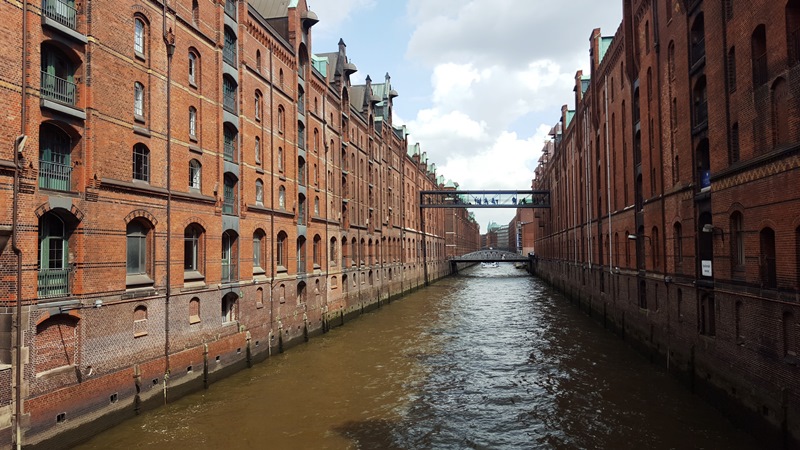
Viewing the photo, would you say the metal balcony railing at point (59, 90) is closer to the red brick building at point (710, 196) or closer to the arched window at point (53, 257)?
the arched window at point (53, 257)

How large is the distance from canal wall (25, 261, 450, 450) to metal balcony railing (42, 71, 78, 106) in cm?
528

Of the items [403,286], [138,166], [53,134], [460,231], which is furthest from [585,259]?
[460,231]

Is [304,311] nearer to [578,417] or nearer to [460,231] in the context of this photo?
[578,417]

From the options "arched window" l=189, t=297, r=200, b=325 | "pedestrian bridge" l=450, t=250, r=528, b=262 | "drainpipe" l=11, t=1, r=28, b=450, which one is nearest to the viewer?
"drainpipe" l=11, t=1, r=28, b=450

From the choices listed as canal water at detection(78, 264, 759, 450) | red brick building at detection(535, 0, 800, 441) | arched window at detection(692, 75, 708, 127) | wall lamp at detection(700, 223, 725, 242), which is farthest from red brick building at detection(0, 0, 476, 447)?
arched window at detection(692, 75, 708, 127)

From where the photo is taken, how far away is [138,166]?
15.8 m

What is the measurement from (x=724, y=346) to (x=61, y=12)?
774 inches

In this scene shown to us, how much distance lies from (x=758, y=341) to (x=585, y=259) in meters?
28.1

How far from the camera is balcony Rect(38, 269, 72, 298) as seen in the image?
12445 mm

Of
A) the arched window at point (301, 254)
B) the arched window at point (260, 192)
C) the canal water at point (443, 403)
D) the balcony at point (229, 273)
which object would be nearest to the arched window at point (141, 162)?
the balcony at point (229, 273)

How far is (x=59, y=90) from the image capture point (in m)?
13.1

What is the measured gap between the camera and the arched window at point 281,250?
25719 mm

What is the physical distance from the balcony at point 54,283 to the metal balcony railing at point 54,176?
2.06 metres

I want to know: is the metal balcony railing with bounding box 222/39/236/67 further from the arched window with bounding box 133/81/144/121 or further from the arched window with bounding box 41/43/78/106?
the arched window with bounding box 41/43/78/106
